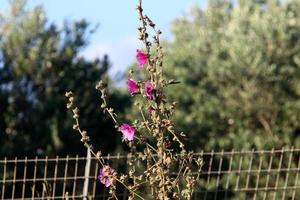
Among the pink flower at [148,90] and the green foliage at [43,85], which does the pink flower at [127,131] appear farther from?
the green foliage at [43,85]

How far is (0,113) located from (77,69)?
173 centimetres

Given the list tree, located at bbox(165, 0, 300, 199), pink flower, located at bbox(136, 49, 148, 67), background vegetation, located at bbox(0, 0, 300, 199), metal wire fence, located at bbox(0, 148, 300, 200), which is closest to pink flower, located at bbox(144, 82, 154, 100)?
pink flower, located at bbox(136, 49, 148, 67)

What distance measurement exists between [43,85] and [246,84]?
179 inches

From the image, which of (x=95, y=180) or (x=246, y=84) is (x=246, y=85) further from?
(x=95, y=180)

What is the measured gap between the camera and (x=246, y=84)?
17031 millimetres

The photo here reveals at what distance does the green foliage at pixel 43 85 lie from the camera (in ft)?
47.8

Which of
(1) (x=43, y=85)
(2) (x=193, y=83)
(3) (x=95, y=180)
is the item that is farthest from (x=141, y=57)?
(2) (x=193, y=83)

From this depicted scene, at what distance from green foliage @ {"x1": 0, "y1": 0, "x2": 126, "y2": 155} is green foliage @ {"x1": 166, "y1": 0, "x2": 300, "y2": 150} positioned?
7.92ft

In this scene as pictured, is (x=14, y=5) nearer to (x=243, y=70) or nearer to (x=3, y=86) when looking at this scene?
(x=3, y=86)

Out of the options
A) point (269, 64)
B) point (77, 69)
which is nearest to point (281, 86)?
point (269, 64)

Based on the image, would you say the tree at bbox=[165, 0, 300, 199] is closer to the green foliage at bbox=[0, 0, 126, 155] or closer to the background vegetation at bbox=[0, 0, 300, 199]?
the background vegetation at bbox=[0, 0, 300, 199]

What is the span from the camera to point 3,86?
49.8 feet

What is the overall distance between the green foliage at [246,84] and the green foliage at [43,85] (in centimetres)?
242

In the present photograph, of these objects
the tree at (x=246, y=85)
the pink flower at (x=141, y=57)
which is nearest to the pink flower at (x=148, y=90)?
the pink flower at (x=141, y=57)
